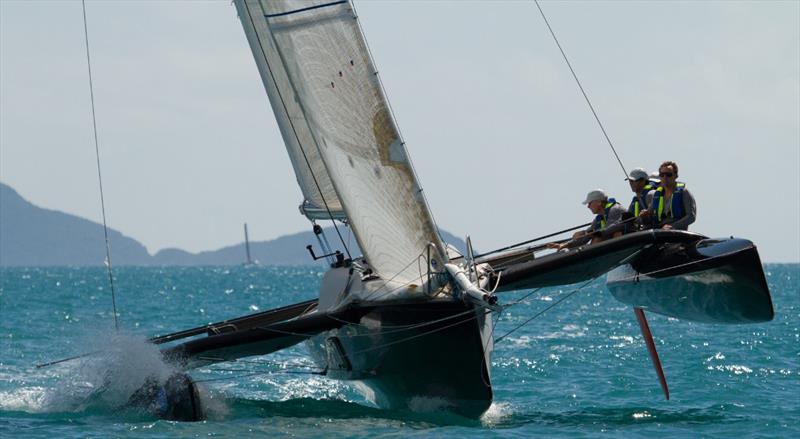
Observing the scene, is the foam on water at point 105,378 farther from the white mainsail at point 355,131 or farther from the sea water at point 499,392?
the white mainsail at point 355,131

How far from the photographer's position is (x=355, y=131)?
12.3 m

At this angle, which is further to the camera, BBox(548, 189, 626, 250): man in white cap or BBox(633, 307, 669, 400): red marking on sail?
BBox(633, 307, 669, 400): red marking on sail

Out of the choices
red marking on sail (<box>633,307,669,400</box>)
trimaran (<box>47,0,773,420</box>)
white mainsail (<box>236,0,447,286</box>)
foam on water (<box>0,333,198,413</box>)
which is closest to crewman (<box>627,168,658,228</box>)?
trimaran (<box>47,0,773,420</box>)

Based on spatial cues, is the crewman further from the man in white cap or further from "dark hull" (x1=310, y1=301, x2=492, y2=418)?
"dark hull" (x1=310, y1=301, x2=492, y2=418)

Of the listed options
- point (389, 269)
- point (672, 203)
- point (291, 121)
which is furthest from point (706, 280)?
point (291, 121)

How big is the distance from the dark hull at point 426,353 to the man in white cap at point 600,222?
51.3 inches

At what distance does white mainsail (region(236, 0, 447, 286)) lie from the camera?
40.3 feet

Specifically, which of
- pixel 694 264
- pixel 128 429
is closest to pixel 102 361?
pixel 128 429

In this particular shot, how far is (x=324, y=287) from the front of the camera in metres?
14.3

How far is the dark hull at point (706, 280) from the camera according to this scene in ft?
41.7

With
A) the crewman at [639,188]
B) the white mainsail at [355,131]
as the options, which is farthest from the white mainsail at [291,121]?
the crewman at [639,188]

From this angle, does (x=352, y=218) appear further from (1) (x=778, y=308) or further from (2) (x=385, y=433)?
(1) (x=778, y=308)

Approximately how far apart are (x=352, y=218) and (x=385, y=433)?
1.95 meters

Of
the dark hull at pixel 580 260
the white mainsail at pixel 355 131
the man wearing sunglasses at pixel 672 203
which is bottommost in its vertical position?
the dark hull at pixel 580 260
